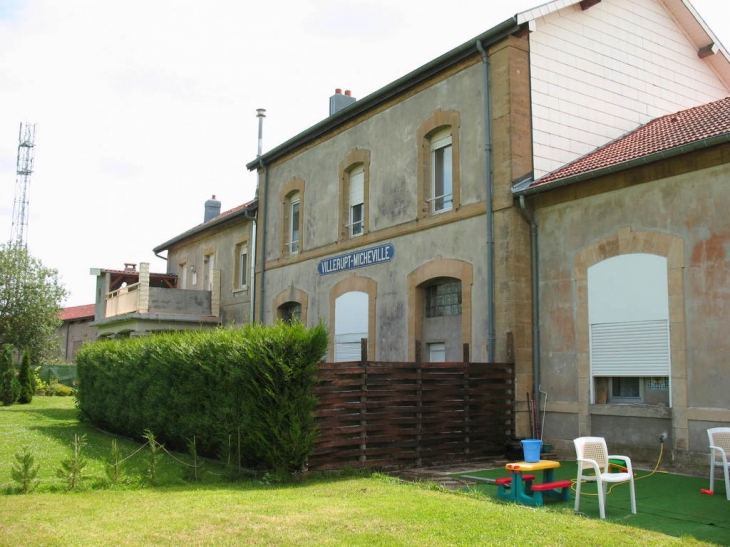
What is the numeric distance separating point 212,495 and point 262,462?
5.88 feet

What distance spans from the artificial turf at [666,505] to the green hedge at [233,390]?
2654 mm

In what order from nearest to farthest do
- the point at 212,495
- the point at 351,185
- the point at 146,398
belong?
the point at 212,495, the point at 146,398, the point at 351,185

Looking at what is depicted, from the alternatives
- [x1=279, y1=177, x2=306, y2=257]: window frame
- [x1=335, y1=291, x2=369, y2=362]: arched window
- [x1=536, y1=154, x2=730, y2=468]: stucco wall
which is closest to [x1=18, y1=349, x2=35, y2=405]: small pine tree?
[x1=279, y1=177, x2=306, y2=257]: window frame

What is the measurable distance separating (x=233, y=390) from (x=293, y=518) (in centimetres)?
380

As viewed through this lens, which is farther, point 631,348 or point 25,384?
point 25,384

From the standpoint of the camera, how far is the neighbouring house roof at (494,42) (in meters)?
13.5

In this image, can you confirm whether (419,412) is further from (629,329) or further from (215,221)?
(215,221)

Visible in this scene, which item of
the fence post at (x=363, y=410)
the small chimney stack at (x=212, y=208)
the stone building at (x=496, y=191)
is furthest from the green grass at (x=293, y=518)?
the small chimney stack at (x=212, y=208)

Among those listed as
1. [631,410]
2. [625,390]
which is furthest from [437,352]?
[631,410]

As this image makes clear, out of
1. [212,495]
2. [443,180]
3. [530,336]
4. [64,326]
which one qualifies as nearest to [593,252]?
[530,336]

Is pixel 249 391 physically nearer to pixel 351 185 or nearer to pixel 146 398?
pixel 146 398

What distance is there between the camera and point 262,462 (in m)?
10.9

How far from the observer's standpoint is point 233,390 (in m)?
11.1

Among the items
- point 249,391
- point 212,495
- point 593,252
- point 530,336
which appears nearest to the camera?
point 212,495
